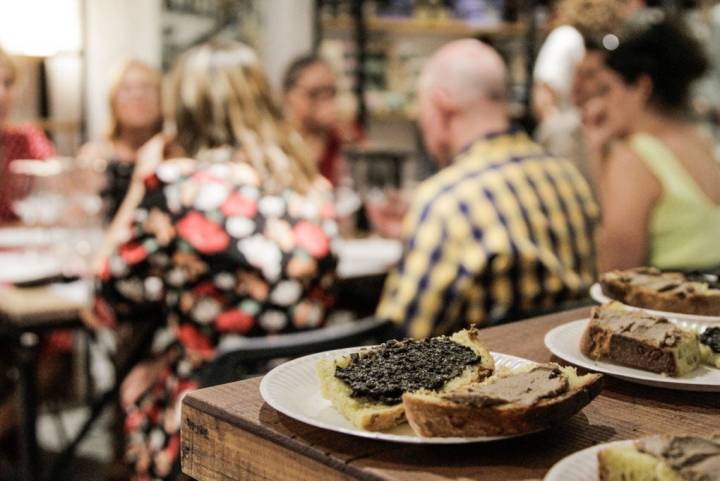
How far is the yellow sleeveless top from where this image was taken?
7.34 feet

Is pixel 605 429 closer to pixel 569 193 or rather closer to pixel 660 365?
pixel 660 365

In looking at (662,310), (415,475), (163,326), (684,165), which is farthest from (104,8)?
(415,475)

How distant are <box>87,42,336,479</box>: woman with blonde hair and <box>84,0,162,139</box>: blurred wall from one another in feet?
10.2

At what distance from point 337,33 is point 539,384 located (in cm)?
511

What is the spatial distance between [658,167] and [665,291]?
3.52 feet

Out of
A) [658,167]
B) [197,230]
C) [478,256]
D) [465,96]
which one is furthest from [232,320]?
[658,167]

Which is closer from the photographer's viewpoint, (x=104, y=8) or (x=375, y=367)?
(x=375, y=367)

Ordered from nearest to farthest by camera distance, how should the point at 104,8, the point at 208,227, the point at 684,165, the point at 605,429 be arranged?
the point at 605,429, the point at 208,227, the point at 684,165, the point at 104,8

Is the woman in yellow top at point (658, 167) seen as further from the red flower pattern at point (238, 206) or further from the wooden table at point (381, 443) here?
the wooden table at point (381, 443)

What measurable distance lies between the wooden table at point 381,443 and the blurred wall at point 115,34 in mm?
4576

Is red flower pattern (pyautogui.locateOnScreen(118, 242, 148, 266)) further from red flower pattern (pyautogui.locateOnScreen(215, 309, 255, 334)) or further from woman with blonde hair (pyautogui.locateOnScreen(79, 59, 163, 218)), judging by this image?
woman with blonde hair (pyautogui.locateOnScreen(79, 59, 163, 218))

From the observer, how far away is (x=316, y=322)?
2328mm

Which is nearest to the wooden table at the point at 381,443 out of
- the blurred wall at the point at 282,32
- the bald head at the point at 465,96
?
the bald head at the point at 465,96

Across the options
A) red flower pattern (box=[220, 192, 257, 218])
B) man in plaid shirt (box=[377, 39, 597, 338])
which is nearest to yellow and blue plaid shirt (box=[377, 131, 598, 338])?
man in plaid shirt (box=[377, 39, 597, 338])
